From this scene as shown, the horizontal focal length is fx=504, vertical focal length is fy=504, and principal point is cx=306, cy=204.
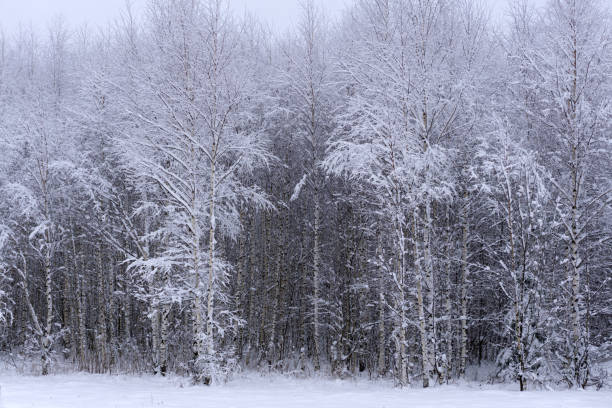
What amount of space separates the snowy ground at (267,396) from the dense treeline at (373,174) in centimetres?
110

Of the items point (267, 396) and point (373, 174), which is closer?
point (267, 396)

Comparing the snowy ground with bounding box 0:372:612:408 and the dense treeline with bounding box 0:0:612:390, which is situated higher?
the dense treeline with bounding box 0:0:612:390

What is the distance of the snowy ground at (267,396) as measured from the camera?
9.98m

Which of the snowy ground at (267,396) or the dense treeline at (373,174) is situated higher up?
the dense treeline at (373,174)

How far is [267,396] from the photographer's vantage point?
459 inches

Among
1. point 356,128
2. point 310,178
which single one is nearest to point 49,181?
point 310,178

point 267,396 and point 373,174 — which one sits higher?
point 373,174

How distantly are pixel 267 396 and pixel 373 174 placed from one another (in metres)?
6.06

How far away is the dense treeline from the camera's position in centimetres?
1312

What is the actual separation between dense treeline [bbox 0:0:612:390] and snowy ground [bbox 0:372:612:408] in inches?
43.2

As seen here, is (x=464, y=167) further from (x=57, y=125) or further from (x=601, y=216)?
(x=57, y=125)

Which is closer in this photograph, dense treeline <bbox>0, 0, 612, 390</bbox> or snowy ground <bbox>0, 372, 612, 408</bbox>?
snowy ground <bbox>0, 372, 612, 408</bbox>

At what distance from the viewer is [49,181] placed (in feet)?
62.3

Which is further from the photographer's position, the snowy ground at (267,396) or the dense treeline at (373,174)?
the dense treeline at (373,174)
